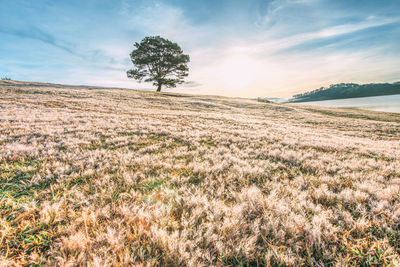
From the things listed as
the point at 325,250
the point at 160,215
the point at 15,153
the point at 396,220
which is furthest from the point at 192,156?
the point at 15,153

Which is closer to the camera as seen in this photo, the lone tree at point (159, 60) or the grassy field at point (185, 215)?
the grassy field at point (185, 215)

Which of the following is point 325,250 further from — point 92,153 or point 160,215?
point 92,153

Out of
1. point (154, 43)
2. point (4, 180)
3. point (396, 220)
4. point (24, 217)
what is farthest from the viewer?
point (154, 43)

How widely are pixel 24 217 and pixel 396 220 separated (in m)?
5.59

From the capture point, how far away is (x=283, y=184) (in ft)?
12.2

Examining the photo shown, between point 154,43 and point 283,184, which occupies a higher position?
point 154,43

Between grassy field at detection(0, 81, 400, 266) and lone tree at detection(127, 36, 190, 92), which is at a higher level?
lone tree at detection(127, 36, 190, 92)

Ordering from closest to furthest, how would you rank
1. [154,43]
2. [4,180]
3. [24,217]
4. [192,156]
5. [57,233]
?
[57,233]
[24,217]
[4,180]
[192,156]
[154,43]

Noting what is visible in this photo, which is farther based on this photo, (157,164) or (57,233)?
(157,164)

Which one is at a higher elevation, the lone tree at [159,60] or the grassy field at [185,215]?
the lone tree at [159,60]

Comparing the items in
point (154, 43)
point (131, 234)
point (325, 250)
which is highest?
point (154, 43)

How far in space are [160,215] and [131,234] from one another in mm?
491

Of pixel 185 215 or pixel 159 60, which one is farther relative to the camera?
pixel 159 60

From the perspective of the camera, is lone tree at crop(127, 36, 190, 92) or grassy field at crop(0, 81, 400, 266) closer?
grassy field at crop(0, 81, 400, 266)
